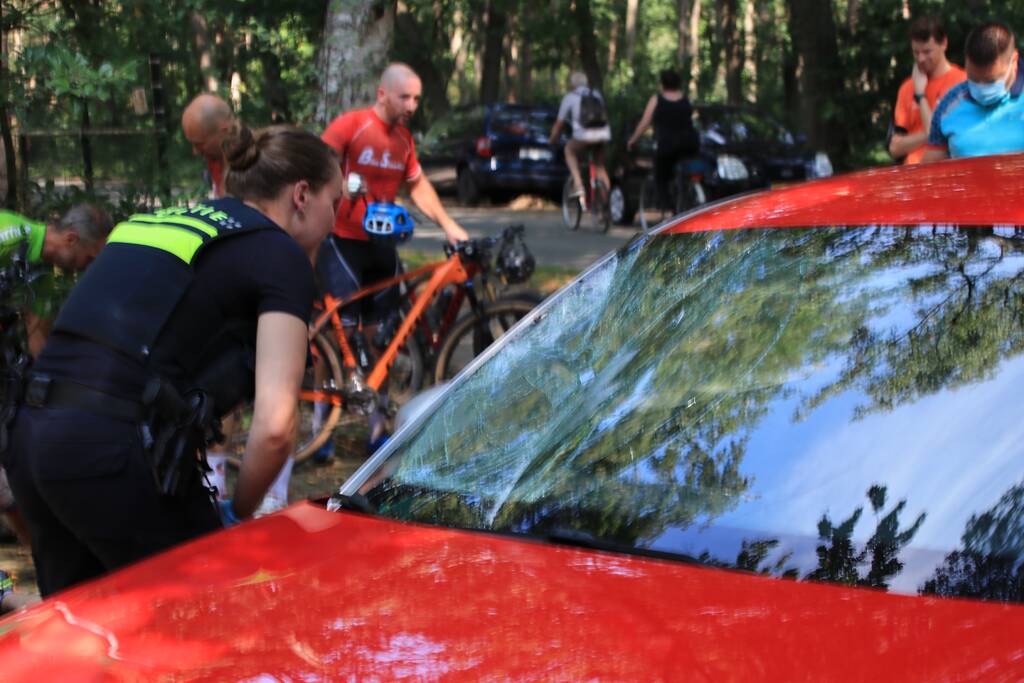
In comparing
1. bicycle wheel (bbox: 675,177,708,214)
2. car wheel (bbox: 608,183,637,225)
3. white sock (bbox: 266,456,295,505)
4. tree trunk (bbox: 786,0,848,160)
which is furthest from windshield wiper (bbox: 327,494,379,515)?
tree trunk (bbox: 786,0,848,160)

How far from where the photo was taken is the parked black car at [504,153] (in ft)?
69.5

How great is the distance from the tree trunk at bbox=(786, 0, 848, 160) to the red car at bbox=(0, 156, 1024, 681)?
19157mm

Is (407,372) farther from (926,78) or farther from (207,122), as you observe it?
(926,78)

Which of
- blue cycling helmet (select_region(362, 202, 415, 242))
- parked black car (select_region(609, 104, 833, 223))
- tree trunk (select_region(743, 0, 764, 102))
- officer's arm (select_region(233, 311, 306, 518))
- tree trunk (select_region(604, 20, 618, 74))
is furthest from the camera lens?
tree trunk (select_region(604, 20, 618, 74))

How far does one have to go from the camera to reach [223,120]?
5.84 metres

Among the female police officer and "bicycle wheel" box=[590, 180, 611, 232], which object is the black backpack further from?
the female police officer

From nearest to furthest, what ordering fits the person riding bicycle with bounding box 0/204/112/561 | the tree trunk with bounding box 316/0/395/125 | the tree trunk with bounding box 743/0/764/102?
1. the person riding bicycle with bounding box 0/204/112/561
2. the tree trunk with bounding box 316/0/395/125
3. the tree trunk with bounding box 743/0/764/102

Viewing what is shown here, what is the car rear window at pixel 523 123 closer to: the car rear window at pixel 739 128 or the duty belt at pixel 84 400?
the car rear window at pixel 739 128

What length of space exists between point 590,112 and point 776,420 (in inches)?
580

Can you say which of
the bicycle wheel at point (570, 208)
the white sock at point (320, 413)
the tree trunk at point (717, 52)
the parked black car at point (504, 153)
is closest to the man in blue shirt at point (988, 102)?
the white sock at point (320, 413)

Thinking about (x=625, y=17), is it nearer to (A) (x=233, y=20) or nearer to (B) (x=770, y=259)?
(A) (x=233, y=20)

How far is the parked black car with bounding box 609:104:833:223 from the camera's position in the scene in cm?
1719

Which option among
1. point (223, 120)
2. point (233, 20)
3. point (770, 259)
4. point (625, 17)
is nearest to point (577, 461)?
point (770, 259)

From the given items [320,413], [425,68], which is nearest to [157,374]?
[320,413]
